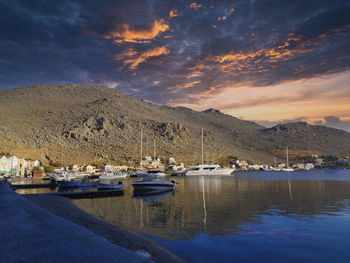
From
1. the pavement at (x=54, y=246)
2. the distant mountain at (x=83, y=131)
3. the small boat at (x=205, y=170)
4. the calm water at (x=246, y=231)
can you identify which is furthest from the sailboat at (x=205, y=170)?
the pavement at (x=54, y=246)

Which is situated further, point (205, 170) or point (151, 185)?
point (205, 170)

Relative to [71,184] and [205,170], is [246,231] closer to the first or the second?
[71,184]

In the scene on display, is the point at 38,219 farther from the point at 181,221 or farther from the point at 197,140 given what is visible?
the point at 197,140

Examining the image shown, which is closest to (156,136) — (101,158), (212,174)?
(101,158)

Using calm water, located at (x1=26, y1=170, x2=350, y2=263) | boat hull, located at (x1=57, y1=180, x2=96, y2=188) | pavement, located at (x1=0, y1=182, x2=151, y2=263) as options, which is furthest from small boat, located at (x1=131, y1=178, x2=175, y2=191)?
pavement, located at (x1=0, y1=182, x2=151, y2=263)

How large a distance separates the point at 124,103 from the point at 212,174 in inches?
3875

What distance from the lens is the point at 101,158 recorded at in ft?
336

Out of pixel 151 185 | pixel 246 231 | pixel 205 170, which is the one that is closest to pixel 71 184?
pixel 151 185

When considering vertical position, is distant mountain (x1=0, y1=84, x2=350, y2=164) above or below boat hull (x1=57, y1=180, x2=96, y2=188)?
above

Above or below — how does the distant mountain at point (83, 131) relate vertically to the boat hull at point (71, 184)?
above

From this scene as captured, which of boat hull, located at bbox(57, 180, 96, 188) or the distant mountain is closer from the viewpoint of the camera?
boat hull, located at bbox(57, 180, 96, 188)

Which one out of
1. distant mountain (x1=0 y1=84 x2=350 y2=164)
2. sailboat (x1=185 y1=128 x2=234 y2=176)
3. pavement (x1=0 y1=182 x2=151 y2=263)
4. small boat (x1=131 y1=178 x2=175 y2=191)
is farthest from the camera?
distant mountain (x1=0 y1=84 x2=350 y2=164)

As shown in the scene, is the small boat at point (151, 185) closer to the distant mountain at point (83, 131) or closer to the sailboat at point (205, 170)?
the sailboat at point (205, 170)

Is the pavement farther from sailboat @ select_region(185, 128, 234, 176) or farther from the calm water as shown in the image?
sailboat @ select_region(185, 128, 234, 176)
